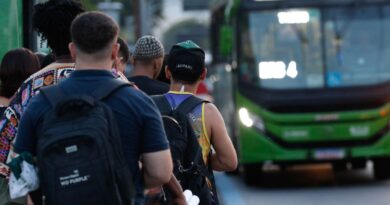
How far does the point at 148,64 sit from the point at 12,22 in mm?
1063

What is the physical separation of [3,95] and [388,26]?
34.4 feet

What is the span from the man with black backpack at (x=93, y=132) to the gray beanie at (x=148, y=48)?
2.44 meters

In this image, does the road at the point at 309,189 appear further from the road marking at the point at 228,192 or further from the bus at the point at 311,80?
the bus at the point at 311,80

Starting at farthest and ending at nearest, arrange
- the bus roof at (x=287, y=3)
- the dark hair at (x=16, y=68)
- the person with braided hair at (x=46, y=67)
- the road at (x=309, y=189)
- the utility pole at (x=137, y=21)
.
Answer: the utility pole at (x=137, y=21)
the bus roof at (x=287, y=3)
the road at (x=309, y=189)
the dark hair at (x=16, y=68)
the person with braided hair at (x=46, y=67)

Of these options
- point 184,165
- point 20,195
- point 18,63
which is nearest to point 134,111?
point 20,195

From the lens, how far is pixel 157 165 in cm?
410

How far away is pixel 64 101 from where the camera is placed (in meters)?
3.93

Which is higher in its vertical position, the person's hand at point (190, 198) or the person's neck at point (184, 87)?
the person's neck at point (184, 87)

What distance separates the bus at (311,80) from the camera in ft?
50.5

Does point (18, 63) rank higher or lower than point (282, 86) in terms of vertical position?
higher

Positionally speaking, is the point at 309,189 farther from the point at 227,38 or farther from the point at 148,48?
the point at 148,48

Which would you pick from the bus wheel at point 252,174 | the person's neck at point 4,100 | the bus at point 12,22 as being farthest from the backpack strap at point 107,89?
the bus wheel at point 252,174

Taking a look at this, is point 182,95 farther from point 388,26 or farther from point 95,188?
point 388,26

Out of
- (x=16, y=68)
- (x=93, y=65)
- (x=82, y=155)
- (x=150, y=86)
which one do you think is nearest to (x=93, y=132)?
(x=82, y=155)
